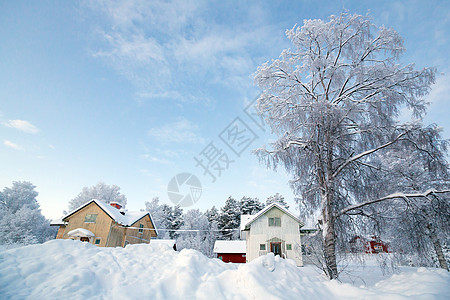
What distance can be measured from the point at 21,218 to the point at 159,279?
111 ft

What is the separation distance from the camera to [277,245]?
1922cm

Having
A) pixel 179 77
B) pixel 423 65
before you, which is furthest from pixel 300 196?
pixel 179 77

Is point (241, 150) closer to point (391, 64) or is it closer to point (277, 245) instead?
point (391, 64)

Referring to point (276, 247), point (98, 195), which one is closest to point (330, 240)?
point (276, 247)

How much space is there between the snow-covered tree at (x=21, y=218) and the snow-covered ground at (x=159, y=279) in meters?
30.3

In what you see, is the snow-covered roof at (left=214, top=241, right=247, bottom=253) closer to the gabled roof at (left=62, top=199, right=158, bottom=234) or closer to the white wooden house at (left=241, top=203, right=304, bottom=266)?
the white wooden house at (left=241, top=203, right=304, bottom=266)

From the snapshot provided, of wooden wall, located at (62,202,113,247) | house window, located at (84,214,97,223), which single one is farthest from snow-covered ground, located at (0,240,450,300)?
house window, located at (84,214,97,223)

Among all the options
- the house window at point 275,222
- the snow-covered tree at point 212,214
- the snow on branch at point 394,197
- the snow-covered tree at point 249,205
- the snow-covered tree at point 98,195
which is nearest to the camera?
the snow on branch at point 394,197

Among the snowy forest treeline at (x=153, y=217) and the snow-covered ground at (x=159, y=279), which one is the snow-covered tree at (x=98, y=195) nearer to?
the snowy forest treeline at (x=153, y=217)

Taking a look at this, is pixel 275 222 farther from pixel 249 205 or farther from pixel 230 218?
pixel 249 205

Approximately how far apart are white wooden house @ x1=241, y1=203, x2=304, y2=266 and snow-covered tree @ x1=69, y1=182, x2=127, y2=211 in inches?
1199

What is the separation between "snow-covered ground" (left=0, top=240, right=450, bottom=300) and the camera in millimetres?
3215

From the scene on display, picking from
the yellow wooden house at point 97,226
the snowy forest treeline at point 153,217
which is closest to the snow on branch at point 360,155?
the snowy forest treeline at point 153,217
